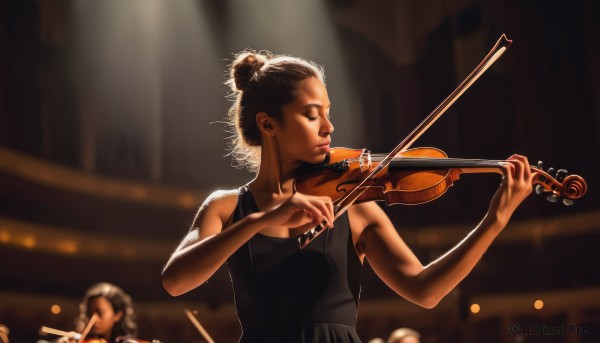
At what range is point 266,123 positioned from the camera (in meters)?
1.47

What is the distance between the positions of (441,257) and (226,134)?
4.89 meters

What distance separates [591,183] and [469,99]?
1.12 metres

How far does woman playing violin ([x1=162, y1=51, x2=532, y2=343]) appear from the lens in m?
1.21

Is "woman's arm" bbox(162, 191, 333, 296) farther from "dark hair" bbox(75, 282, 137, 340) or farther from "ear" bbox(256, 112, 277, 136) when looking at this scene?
"dark hair" bbox(75, 282, 137, 340)

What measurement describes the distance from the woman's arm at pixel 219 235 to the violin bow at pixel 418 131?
38 mm

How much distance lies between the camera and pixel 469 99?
18.7ft

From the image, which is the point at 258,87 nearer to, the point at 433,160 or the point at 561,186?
the point at 433,160

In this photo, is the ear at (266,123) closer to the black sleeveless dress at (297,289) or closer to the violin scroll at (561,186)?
the black sleeveless dress at (297,289)

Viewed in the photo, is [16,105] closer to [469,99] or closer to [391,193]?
[469,99]

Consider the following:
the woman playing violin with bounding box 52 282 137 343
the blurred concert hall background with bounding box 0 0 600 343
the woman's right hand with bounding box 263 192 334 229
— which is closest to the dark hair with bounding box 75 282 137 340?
the woman playing violin with bounding box 52 282 137 343

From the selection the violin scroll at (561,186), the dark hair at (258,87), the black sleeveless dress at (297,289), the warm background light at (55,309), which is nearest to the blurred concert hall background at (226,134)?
the warm background light at (55,309)

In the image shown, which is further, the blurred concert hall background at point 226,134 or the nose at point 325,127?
the blurred concert hall background at point 226,134

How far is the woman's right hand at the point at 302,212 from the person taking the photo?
1135 millimetres

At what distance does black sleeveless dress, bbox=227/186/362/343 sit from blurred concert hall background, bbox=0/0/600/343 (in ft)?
14.0
